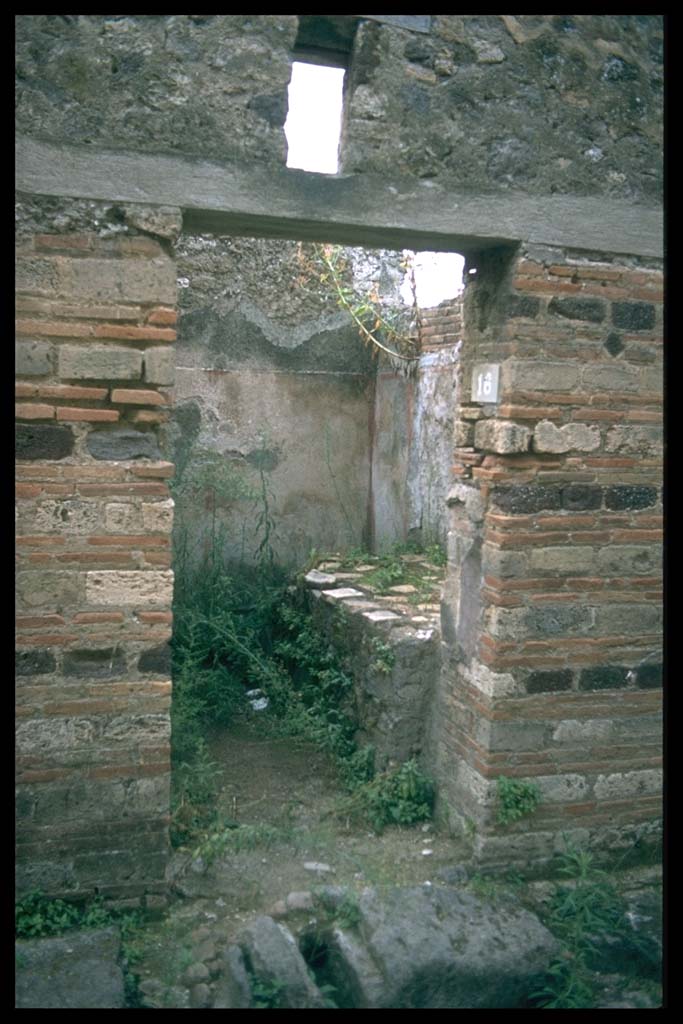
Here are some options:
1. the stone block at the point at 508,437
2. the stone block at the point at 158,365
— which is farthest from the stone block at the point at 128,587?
the stone block at the point at 508,437

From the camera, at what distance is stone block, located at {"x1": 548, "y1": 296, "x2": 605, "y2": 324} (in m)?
4.05


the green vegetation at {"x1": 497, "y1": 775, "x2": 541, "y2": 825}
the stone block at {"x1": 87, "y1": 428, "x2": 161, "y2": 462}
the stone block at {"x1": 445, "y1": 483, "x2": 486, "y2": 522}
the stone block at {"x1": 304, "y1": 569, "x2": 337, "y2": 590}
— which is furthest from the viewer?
the stone block at {"x1": 304, "y1": 569, "x2": 337, "y2": 590}

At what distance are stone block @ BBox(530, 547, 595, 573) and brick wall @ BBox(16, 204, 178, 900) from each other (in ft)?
5.33

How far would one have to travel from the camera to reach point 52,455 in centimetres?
350

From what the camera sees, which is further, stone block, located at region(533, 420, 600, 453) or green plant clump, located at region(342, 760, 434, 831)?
green plant clump, located at region(342, 760, 434, 831)

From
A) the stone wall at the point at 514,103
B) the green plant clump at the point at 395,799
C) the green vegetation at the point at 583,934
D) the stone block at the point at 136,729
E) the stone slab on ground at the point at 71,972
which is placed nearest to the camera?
the stone slab on ground at the point at 71,972

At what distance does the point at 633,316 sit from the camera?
13.6 feet

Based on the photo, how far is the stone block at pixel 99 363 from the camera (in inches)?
137

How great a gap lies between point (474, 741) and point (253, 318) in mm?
4526

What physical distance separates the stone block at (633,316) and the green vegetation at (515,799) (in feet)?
6.90

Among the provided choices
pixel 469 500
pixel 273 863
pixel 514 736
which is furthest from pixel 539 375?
pixel 273 863

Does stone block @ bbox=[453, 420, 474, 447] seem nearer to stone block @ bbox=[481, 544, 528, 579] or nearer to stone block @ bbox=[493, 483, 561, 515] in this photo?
stone block @ bbox=[493, 483, 561, 515]

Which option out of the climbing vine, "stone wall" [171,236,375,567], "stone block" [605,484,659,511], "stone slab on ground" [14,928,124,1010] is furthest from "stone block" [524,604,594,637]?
the climbing vine

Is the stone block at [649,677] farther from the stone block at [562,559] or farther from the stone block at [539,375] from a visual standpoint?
the stone block at [539,375]
